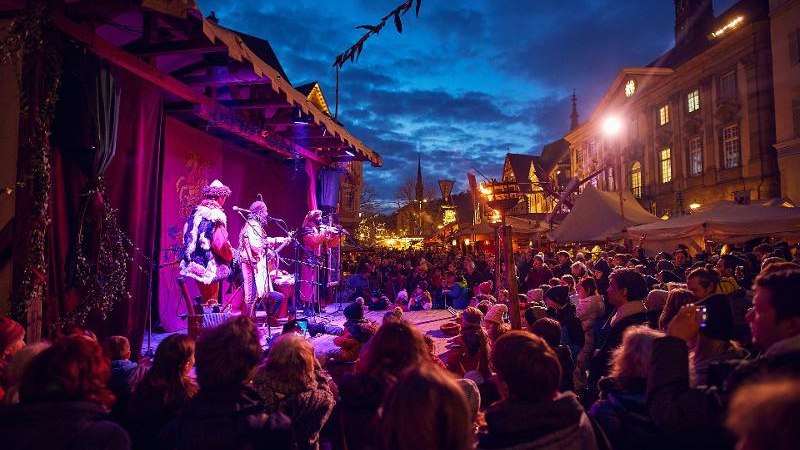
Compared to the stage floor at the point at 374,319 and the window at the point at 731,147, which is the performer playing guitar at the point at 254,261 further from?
the window at the point at 731,147

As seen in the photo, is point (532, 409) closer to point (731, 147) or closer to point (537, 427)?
point (537, 427)

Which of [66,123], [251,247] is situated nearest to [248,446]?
[66,123]

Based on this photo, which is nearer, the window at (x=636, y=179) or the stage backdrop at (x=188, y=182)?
the stage backdrop at (x=188, y=182)

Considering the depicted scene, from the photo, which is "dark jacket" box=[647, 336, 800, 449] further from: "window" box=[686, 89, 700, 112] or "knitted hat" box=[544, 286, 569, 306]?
"window" box=[686, 89, 700, 112]

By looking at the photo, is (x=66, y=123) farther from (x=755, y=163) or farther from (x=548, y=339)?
(x=755, y=163)

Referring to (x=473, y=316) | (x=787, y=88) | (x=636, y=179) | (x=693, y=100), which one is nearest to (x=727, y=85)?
(x=693, y=100)

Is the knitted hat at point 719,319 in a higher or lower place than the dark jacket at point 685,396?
higher

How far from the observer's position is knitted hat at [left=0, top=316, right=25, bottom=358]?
328cm

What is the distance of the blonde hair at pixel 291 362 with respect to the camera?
2869mm

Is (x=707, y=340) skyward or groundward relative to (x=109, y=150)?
groundward

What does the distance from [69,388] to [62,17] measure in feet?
15.7

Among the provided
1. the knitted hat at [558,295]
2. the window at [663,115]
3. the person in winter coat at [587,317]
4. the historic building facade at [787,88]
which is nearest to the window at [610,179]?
the window at [663,115]

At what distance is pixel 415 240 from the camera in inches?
2009

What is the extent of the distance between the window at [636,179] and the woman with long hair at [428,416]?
115 ft
